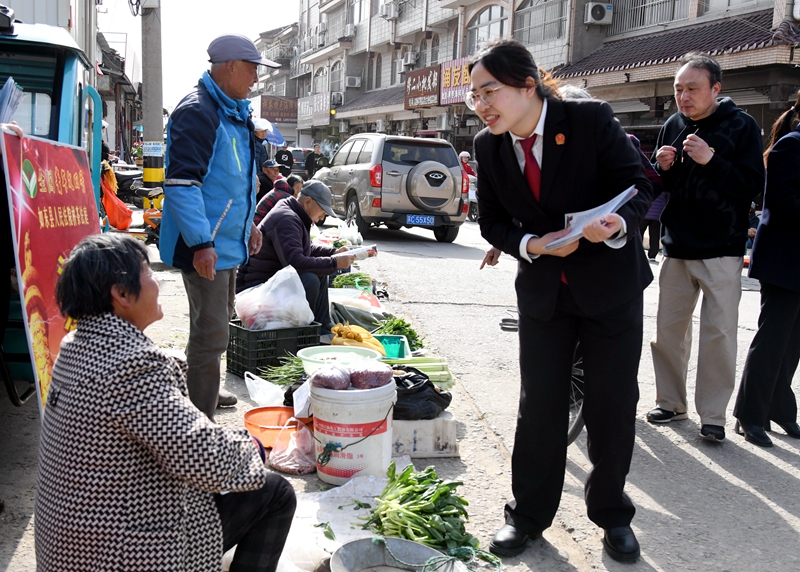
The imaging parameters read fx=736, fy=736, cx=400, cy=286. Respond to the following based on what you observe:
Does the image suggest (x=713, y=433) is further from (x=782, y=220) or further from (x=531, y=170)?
(x=531, y=170)

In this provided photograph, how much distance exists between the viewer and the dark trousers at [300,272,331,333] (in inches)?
224

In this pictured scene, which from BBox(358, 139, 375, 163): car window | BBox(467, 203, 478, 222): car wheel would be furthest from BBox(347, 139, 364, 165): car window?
BBox(467, 203, 478, 222): car wheel

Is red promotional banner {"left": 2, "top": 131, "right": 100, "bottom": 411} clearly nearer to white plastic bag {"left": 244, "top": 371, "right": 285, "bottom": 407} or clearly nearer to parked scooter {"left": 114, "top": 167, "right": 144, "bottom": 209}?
white plastic bag {"left": 244, "top": 371, "right": 285, "bottom": 407}

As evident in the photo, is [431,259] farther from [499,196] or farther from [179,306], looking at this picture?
[499,196]

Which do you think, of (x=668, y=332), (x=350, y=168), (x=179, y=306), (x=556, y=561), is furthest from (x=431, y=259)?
(x=556, y=561)

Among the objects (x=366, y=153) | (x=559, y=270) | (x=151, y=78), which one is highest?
(x=151, y=78)

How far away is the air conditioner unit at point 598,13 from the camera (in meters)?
21.7

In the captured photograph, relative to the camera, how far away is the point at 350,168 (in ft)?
48.0

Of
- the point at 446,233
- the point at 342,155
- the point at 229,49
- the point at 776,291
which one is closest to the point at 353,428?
the point at 229,49

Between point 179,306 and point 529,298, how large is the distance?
521 cm

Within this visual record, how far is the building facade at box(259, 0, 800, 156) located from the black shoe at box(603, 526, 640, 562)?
2105 mm

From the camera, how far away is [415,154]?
13.9m

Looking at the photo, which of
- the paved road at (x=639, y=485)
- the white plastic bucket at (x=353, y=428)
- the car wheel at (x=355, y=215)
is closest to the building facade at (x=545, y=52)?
the white plastic bucket at (x=353, y=428)

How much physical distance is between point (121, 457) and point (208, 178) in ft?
6.84
